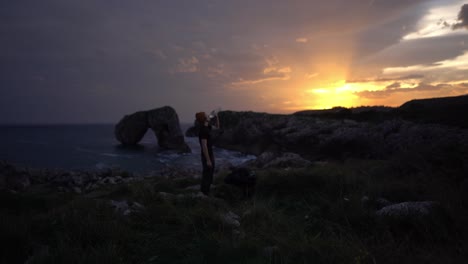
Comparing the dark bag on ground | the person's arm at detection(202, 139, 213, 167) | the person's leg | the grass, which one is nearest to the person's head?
the person's arm at detection(202, 139, 213, 167)

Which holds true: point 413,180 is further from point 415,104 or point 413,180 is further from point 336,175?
point 415,104

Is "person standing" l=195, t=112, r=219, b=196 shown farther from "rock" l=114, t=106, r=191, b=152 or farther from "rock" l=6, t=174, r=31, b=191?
"rock" l=114, t=106, r=191, b=152

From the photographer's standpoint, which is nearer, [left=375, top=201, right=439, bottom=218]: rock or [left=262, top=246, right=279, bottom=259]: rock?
[left=262, top=246, right=279, bottom=259]: rock

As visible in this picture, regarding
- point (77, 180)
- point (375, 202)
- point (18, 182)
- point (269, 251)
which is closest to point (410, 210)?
point (375, 202)

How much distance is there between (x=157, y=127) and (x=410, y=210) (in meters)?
41.1

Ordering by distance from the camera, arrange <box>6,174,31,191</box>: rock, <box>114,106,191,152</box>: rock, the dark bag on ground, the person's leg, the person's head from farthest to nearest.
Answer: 1. <box>114,106,191,152</box>: rock
2. <box>6,174,31,191</box>: rock
3. the dark bag on ground
4. the person's leg
5. the person's head

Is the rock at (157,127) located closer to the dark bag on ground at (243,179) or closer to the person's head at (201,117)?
the dark bag on ground at (243,179)

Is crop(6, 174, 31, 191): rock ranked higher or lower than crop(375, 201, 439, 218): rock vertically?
lower

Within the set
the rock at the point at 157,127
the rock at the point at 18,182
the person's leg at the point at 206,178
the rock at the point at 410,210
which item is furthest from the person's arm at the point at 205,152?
the rock at the point at 157,127

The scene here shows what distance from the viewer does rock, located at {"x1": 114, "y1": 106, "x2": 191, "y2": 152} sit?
40291 millimetres

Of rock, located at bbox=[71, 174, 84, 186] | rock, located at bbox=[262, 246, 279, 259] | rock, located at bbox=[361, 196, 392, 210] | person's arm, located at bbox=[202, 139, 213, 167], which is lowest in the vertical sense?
rock, located at bbox=[71, 174, 84, 186]

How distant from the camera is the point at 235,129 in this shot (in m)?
48.4

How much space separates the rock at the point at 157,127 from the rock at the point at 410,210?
118 ft

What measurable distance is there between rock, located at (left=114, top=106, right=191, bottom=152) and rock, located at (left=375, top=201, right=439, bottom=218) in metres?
36.0
